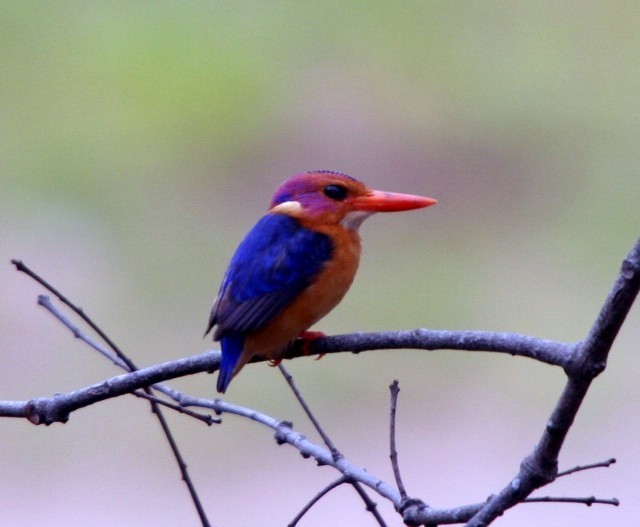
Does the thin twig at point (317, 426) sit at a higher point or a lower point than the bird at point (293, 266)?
lower

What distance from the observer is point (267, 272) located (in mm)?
2250

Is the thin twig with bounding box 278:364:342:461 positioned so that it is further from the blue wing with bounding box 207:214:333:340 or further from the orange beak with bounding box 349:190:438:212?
the orange beak with bounding box 349:190:438:212

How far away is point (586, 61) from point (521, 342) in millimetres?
8652

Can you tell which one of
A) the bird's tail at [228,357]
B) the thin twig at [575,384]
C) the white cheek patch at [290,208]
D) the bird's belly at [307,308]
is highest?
the white cheek patch at [290,208]

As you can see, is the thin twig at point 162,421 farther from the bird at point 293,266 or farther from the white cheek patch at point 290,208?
the white cheek patch at point 290,208

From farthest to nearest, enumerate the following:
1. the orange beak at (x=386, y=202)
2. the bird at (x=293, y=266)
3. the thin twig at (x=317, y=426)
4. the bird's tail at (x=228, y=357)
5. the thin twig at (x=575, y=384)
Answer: the orange beak at (x=386, y=202), the bird at (x=293, y=266), the bird's tail at (x=228, y=357), the thin twig at (x=317, y=426), the thin twig at (x=575, y=384)

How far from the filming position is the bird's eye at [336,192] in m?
2.42

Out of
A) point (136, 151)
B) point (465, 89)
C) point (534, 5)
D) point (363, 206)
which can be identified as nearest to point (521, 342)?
point (363, 206)

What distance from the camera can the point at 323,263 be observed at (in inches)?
89.2

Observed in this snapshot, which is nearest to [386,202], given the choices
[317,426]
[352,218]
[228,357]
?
[352,218]

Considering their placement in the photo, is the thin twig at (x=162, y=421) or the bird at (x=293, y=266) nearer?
the thin twig at (x=162, y=421)

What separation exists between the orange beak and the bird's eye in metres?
0.02

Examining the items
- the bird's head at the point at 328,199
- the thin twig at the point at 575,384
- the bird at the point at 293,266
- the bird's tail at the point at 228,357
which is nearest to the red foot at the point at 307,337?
the bird at the point at 293,266

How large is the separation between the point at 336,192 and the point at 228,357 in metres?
0.55
